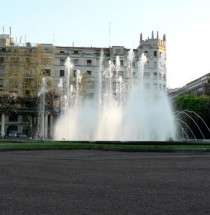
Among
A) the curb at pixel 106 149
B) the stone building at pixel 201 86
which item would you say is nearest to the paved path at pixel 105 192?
the curb at pixel 106 149

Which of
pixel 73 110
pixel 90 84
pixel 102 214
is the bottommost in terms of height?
pixel 102 214

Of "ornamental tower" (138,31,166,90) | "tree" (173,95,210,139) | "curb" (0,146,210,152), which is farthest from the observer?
"ornamental tower" (138,31,166,90)

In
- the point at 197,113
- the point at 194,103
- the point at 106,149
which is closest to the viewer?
the point at 106,149

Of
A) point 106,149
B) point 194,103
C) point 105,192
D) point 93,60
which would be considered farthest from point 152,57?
point 105,192

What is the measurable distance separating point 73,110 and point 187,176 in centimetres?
5044

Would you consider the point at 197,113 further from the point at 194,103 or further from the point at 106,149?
the point at 106,149

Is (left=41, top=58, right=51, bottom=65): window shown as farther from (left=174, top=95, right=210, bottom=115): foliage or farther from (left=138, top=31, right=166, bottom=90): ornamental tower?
(left=174, top=95, right=210, bottom=115): foliage

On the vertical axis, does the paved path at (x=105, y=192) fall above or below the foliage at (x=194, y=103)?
below

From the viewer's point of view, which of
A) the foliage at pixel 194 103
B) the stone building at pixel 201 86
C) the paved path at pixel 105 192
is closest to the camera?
the paved path at pixel 105 192

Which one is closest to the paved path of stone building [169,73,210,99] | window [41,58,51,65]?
window [41,58,51,65]

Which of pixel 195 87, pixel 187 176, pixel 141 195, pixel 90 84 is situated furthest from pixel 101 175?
pixel 195 87

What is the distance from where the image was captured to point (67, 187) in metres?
10.6

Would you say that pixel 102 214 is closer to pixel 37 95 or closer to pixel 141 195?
pixel 141 195

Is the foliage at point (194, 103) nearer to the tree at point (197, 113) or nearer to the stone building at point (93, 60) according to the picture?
the tree at point (197, 113)
